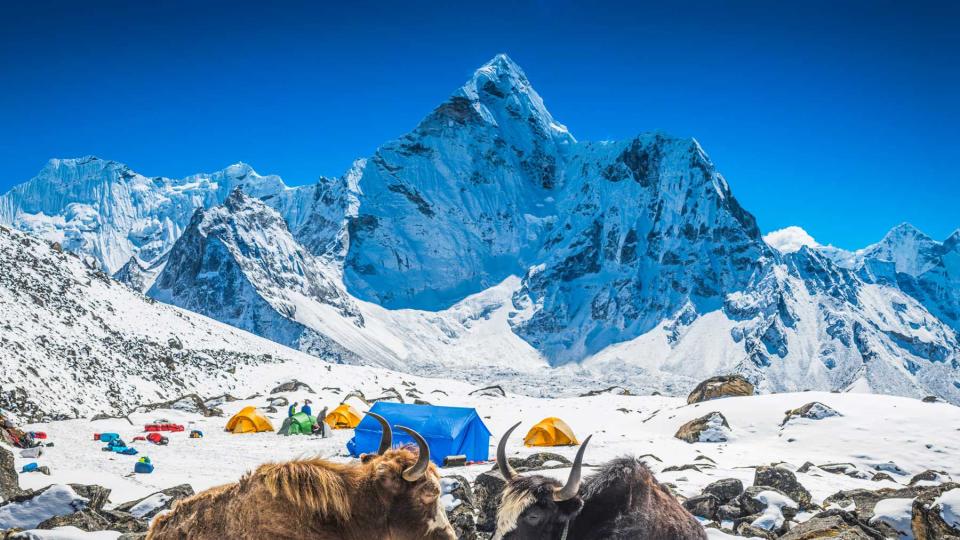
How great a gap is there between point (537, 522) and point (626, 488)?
824 mm

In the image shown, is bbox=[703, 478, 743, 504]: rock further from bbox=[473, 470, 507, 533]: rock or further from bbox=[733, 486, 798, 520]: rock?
bbox=[473, 470, 507, 533]: rock

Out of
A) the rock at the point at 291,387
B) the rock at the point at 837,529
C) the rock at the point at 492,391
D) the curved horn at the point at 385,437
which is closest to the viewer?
the curved horn at the point at 385,437

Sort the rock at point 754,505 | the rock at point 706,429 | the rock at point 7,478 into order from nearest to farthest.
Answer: the rock at point 7,478 → the rock at point 754,505 → the rock at point 706,429

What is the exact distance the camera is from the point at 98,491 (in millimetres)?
11359

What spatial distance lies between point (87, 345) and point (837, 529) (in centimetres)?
4146

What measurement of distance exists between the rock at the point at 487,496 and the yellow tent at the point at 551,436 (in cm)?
1275

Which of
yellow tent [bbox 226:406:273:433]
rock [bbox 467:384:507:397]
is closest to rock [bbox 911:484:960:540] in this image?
yellow tent [bbox 226:406:273:433]

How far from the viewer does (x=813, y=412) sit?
89.0 ft

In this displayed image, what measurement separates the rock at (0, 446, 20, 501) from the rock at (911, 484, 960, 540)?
530 inches

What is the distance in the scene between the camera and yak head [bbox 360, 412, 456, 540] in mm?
4410

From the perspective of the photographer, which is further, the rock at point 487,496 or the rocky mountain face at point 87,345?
the rocky mountain face at point 87,345

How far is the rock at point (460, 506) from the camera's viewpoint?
402 inches

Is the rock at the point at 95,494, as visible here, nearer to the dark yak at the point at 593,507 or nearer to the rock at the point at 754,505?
the dark yak at the point at 593,507

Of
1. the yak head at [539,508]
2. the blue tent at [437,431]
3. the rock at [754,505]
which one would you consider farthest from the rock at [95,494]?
the rock at [754,505]
